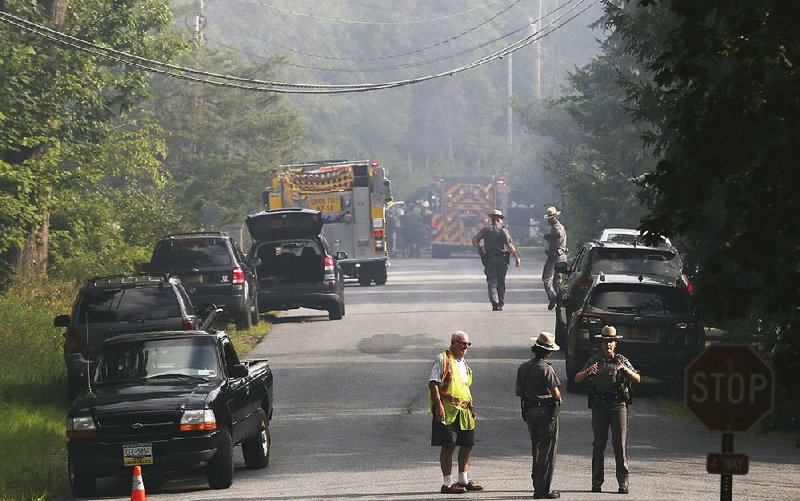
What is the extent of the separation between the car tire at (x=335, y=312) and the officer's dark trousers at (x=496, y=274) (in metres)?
3.14

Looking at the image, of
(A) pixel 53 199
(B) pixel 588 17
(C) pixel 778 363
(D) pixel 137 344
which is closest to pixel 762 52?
(C) pixel 778 363

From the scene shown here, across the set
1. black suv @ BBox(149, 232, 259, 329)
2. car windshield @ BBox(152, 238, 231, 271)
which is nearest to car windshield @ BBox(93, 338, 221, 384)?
black suv @ BBox(149, 232, 259, 329)

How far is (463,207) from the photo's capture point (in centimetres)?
6675

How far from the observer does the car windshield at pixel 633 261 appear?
23.4 metres

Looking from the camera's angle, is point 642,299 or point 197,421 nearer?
point 197,421

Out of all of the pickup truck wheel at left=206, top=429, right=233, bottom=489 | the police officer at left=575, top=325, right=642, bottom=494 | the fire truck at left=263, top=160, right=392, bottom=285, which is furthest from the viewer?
the fire truck at left=263, top=160, right=392, bottom=285

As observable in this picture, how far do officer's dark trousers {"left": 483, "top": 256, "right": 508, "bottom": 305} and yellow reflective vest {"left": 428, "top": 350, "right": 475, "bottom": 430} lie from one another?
59.7 ft

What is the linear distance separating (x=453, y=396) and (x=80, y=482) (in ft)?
12.0

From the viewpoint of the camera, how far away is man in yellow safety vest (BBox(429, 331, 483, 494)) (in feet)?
48.4

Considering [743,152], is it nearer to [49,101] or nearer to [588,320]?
[588,320]

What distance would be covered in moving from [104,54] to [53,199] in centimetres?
334

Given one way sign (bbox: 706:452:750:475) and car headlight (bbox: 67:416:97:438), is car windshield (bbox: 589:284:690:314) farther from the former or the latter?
one way sign (bbox: 706:452:750:475)

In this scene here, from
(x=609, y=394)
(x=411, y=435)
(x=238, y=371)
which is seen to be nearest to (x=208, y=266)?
(x=411, y=435)

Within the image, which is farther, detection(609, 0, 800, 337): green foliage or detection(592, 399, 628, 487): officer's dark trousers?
detection(592, 399, 628, 487): officer's dark trousers
